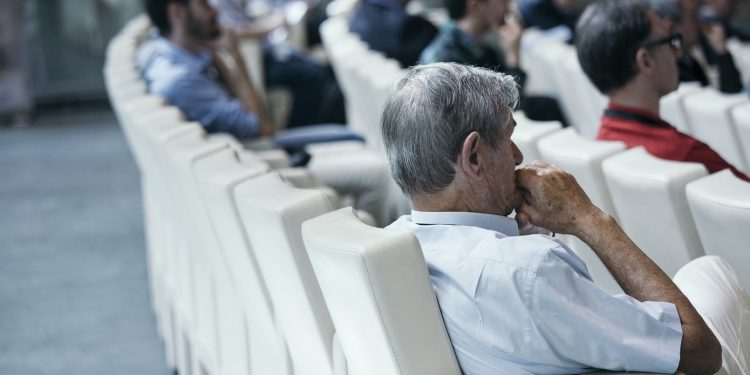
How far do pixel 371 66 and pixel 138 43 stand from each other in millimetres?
2583

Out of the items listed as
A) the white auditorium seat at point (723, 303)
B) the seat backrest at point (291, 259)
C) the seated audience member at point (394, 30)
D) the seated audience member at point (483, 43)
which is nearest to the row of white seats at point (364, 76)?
the seated audience member at point (394, 30)

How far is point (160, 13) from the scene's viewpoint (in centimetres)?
530

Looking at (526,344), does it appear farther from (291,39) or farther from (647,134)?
(291,39)

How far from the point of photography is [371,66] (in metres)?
5.06

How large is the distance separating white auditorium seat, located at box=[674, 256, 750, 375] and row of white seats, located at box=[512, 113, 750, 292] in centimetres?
8

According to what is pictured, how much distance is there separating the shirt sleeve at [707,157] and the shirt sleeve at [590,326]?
4.34 feet

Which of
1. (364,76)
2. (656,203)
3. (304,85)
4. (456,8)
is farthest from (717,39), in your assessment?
(656,203)

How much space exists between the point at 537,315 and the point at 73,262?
4.45 meters

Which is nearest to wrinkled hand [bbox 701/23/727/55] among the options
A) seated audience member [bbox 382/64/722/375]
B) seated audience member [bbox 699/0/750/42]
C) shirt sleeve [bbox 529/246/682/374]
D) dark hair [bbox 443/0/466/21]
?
dark hair [bbox 443/0/466/21]

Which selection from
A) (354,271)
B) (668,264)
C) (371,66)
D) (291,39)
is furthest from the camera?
(291,39)

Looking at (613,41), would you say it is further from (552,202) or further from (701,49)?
(701,49)

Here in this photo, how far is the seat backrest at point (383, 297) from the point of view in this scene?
1.62 metres

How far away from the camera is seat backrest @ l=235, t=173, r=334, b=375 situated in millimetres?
2004

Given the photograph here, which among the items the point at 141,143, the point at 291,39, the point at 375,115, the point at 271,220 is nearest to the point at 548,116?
the point at 375,115
